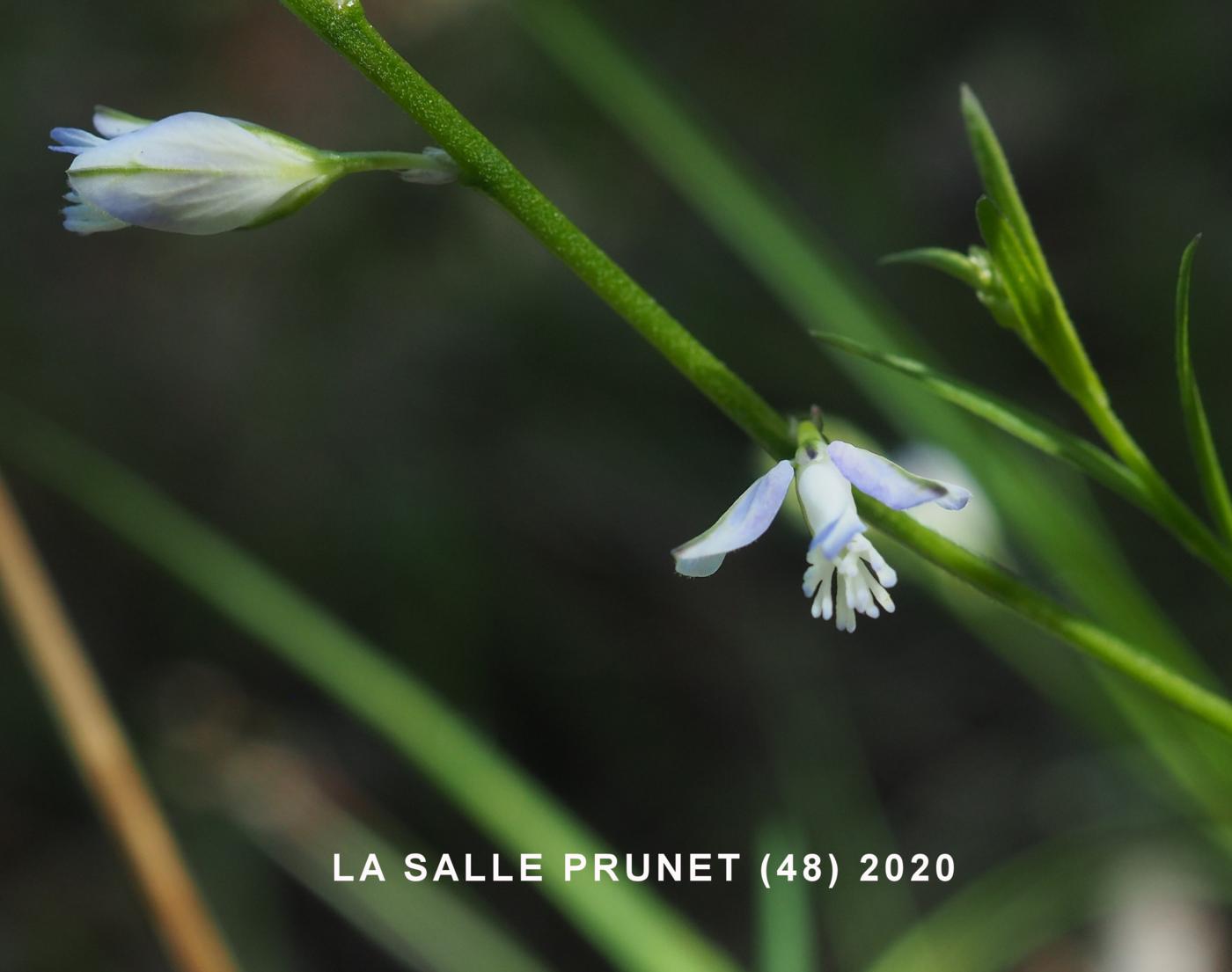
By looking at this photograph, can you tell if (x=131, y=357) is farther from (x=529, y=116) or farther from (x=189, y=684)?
(x=529, y=116)

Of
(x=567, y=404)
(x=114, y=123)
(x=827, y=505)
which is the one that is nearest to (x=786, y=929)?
(x=827, y=505)

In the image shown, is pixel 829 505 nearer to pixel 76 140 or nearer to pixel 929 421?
pixel 76 140

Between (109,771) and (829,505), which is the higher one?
(109,771)

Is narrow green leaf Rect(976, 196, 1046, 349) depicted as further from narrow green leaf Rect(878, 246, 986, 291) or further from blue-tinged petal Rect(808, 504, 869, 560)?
blue-tinged petal Rect(808, 504, 869, 560)

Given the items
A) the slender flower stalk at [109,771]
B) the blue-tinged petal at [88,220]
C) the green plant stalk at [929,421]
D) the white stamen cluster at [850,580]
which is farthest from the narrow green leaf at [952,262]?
the slender flower stalk at [109,771]

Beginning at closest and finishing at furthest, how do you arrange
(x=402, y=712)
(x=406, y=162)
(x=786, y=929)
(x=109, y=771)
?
(x=406, y=162) → (x=786, y=929) → (x=109, y=771) → (x=402, y=712)
